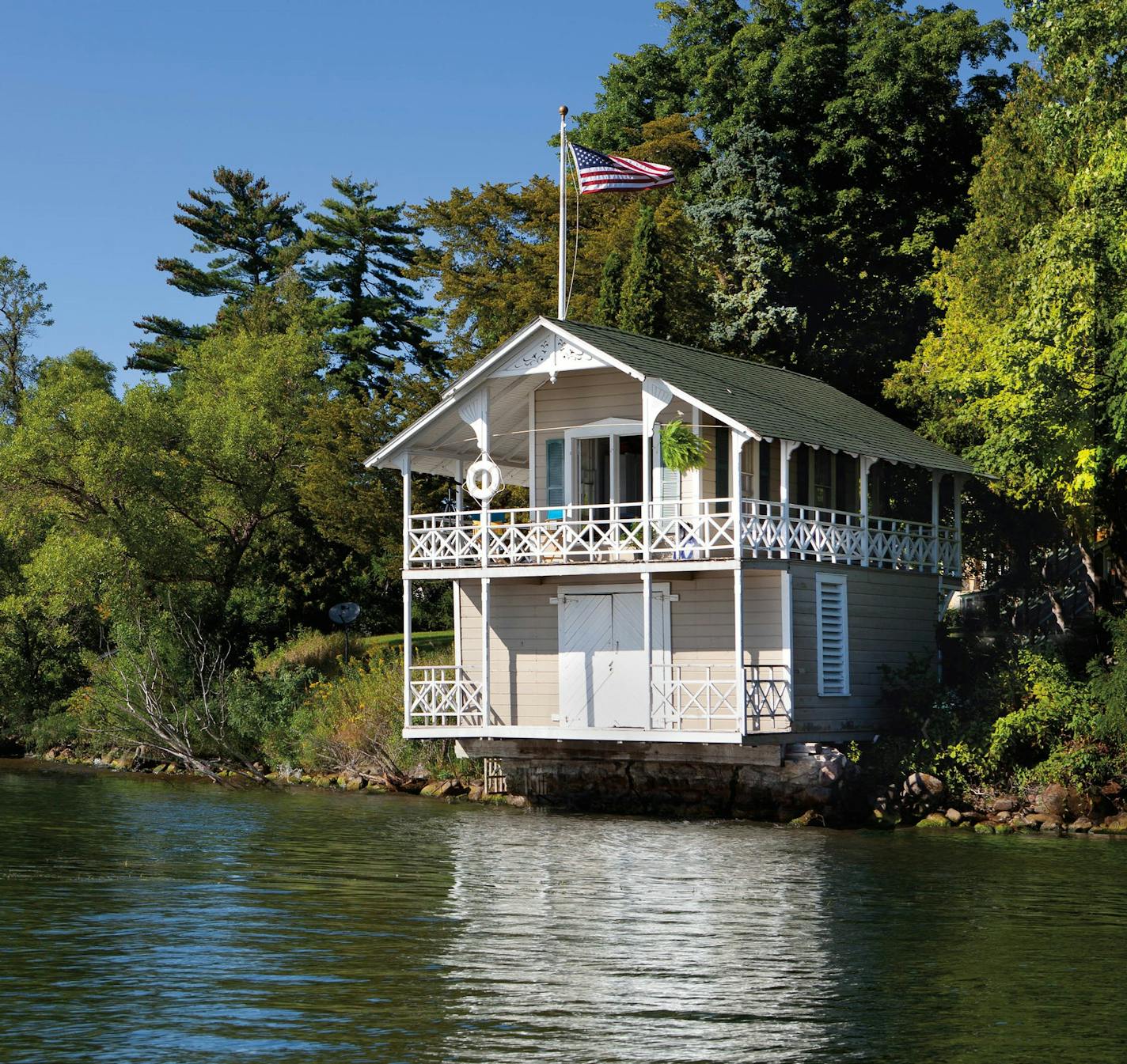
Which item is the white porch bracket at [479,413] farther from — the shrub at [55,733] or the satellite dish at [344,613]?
the shrub at [55,733]

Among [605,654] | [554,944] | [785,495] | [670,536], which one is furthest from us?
[605,654]

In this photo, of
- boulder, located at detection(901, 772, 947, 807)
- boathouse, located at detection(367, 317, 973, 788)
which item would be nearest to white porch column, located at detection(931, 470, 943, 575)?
boathouse, located at detection(367, 317, 973, 788)

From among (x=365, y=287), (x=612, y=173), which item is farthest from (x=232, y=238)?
(x=612, y=173)

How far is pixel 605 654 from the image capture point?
32406 millimetres

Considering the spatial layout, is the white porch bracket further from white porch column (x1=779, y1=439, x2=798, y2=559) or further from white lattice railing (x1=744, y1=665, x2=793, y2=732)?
white lattice railing (x1=744, y1=665, x2=793, y2=732)

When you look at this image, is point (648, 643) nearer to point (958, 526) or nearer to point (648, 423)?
point (648, 423)

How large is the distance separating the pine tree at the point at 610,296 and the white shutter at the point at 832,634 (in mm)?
13232

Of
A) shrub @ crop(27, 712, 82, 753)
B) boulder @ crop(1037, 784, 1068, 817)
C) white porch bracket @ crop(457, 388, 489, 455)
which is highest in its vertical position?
white porch bracket @ crop(457, 388, 489, 455)

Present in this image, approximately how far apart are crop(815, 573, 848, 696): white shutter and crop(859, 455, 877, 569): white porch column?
1.13 m

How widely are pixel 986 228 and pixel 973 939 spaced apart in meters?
24.2

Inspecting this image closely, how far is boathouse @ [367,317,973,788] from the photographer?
3003cm

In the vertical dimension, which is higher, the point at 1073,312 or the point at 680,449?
the point at 1073,312

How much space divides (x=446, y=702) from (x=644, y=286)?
14.4 meters

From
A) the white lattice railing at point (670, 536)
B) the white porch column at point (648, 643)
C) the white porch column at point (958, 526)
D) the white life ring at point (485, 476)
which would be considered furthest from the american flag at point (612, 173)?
the white porch column at point (958, 526)
